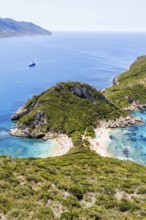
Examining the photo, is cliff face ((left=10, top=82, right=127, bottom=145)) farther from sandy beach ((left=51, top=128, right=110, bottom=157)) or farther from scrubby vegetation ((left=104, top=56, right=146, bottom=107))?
scrubby vegetation ((left=104, top=56, right=146, bottom=107))

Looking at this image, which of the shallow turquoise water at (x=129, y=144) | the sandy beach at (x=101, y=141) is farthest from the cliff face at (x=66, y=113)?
the shallow turquoise water at (x=129, y=144)

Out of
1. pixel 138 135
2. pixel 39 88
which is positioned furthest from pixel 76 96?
pixel 39 88

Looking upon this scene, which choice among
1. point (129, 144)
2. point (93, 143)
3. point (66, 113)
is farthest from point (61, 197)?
point (66, 113)

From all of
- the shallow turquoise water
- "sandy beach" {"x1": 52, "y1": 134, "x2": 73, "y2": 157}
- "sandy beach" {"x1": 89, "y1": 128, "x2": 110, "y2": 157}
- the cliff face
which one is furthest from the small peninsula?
the shallow turquoise water

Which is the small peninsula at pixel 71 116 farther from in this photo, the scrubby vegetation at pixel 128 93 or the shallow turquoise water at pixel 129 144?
the scrubby vegetation at pixel 128 93

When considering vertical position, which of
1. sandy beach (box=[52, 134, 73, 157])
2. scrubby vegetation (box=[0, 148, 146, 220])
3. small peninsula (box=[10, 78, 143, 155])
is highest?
scrubby vegetation (box=[0, 148, 146, 220])

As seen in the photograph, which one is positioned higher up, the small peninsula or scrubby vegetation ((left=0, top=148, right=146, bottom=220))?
scrubby vegetation ((left=0, top=148, right=146, bottom=220))
